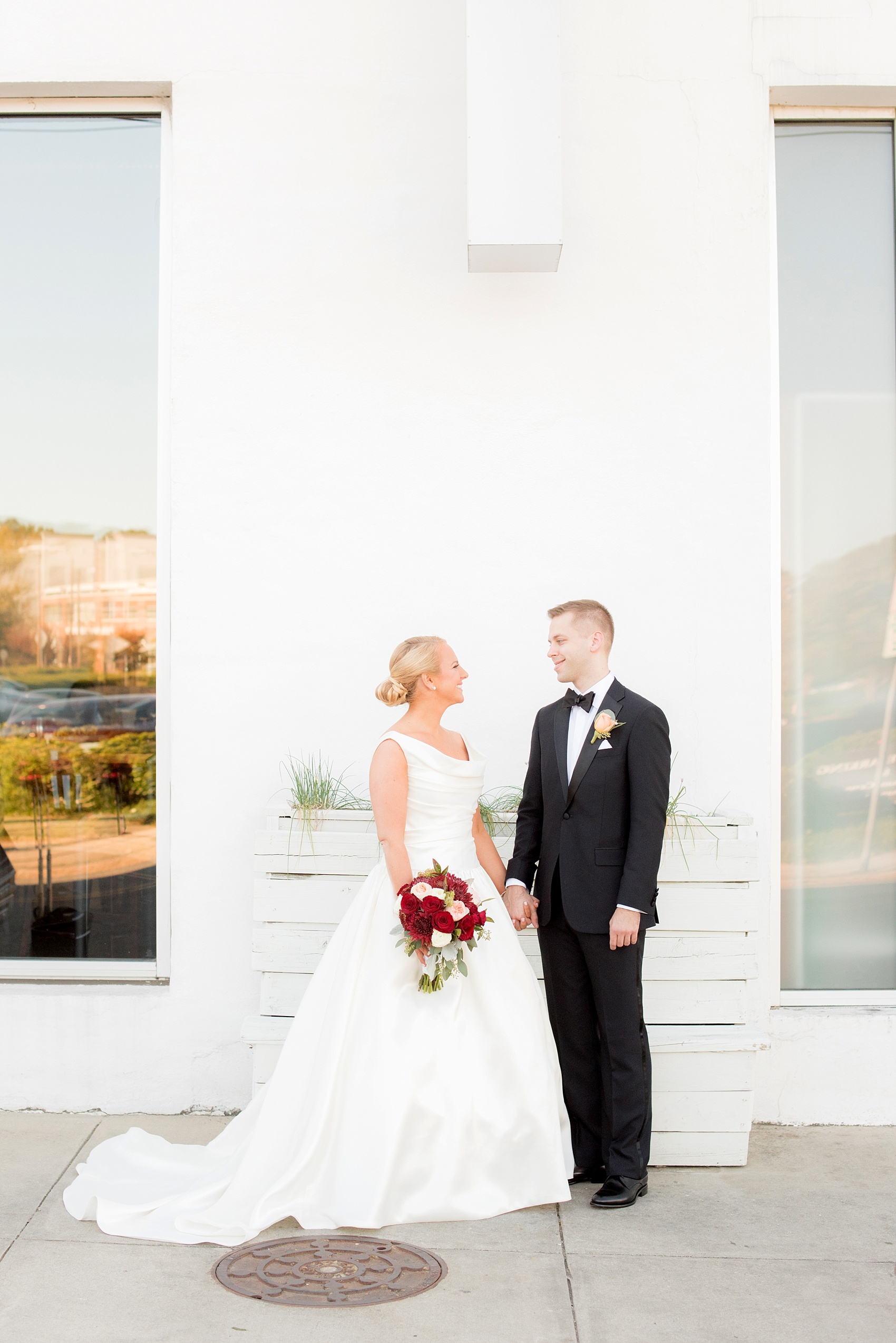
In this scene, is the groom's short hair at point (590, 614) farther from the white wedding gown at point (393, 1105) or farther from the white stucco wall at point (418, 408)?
the white stucco wall at point (418, 408)

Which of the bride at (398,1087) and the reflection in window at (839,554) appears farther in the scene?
the reflection in window at (839,554)

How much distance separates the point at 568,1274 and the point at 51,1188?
1.84m

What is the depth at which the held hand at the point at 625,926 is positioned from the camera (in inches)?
152

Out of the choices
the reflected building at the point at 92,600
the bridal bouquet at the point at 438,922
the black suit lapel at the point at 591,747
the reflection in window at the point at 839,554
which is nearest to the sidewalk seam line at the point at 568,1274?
the bridal bouquet at the point at 438,922

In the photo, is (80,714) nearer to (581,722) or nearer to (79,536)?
(79,536)

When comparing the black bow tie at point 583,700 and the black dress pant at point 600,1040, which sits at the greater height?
the black bow tie at point 583,700

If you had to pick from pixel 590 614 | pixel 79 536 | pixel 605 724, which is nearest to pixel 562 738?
pixel 605 724

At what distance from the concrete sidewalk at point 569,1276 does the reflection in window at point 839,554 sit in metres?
1.26

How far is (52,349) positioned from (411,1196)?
3.89 metres

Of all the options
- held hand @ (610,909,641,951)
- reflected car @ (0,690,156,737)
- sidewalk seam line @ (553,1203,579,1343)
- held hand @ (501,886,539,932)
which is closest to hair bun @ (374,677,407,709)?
held hand @ (501,886,539,932)

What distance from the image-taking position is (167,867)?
5.11 metres

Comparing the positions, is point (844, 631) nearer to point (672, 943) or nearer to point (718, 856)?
point (718, 856)

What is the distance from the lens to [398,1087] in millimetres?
3705

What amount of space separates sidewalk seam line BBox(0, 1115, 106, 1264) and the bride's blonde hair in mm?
2034
